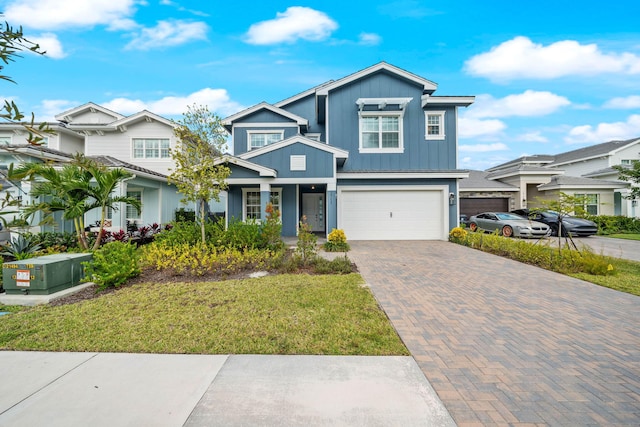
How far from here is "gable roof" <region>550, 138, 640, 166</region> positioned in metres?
23.2

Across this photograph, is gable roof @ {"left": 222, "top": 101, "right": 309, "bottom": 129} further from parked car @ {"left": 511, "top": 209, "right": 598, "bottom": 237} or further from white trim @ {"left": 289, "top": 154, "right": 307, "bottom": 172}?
parked car @ {"left": 511, "top": 209, "right": 598, "bottom": 237}

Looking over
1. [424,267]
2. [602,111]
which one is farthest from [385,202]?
[602,111]

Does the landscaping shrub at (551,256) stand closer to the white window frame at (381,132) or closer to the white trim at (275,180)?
the white window frame at (381,132)

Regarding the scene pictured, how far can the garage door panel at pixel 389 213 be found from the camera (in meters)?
13.5

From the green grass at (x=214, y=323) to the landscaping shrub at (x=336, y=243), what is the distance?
15.5 ft

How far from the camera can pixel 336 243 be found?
10.8 meters

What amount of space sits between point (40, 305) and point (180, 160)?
16.1 feet

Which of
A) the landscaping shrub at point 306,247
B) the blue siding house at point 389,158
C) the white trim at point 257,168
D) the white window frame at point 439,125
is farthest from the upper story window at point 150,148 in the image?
the white window frame at point 439,125

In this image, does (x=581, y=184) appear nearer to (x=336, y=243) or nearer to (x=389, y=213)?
(x=389, y=213)

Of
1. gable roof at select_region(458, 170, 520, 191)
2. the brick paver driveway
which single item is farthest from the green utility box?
gable roof at select_region(458, 170, 520, 191)

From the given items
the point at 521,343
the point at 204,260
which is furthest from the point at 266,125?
the point at 521,343

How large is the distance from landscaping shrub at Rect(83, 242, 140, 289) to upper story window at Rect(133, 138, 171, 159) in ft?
35.8

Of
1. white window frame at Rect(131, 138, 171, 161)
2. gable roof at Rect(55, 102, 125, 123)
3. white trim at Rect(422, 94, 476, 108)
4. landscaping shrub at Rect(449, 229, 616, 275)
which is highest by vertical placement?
gable roof at Rect(55, 102, 125, 123)

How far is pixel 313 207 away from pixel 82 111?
47.8ft
